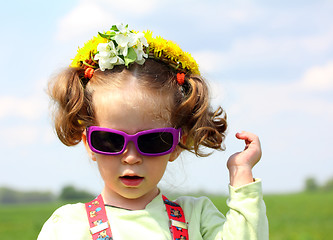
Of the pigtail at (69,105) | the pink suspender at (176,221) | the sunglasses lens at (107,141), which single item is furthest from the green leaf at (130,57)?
the pink suspender at (176,221)

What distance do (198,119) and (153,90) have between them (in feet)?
1.28

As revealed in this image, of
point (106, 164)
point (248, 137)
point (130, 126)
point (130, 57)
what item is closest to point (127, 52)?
point (130, 57)

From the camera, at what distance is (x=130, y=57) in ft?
9.92

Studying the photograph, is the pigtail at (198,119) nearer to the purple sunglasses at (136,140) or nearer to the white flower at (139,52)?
the purple sunglasses at (136,140)

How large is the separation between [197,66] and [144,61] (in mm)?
419

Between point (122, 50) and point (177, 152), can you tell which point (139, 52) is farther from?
point (177, 152)

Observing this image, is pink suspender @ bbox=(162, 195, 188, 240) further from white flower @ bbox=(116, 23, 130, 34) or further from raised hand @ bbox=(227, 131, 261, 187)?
white flower @ bbox=(116, 23, 130, 34)

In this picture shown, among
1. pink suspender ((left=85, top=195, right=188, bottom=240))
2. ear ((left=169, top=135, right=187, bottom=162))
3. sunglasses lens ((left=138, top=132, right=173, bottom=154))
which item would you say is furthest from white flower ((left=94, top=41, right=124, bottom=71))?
pink suspender ((left=85, top=195, right=188, bottom=240))

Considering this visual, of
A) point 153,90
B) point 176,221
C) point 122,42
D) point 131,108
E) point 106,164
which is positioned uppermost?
point 122,42

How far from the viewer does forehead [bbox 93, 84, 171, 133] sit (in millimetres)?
2826

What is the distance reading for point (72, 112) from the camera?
3.11m

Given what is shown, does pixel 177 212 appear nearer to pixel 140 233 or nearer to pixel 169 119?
pixel 140 233

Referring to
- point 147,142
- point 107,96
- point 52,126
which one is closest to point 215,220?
point 147,142

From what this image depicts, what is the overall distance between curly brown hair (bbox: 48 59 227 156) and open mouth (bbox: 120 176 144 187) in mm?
421
